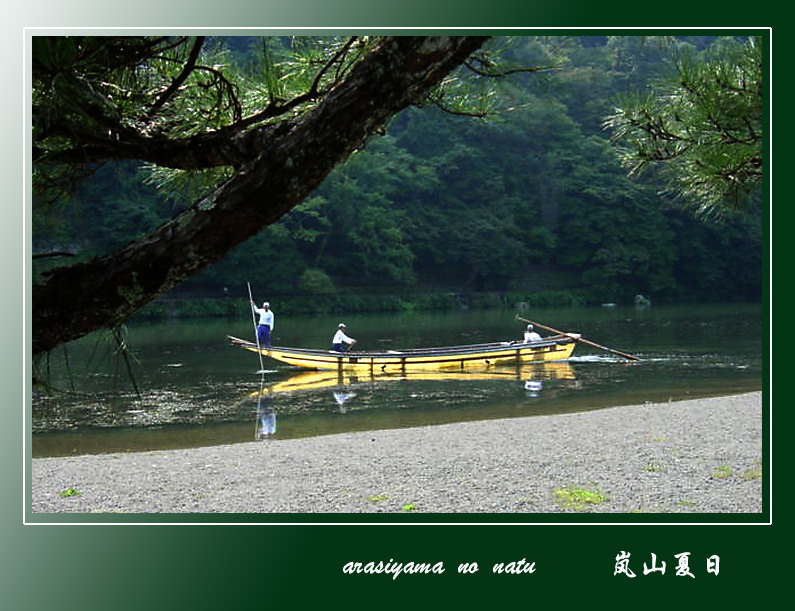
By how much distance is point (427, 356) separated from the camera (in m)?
16.2

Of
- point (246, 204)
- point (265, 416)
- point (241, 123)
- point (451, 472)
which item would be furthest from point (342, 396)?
point (246, 204)

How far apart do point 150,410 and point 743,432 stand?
25.1ft

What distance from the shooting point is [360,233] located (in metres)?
38.0

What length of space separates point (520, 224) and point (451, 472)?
3594 cm

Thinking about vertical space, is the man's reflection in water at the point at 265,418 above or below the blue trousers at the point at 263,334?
below

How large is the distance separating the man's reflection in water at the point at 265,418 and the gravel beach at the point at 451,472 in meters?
0.58

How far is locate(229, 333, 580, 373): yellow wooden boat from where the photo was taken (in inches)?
639

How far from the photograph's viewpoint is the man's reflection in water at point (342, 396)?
12688mm

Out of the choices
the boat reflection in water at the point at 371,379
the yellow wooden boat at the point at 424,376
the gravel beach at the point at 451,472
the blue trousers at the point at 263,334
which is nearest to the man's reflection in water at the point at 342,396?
the boat reflection in water at the point at 371,379

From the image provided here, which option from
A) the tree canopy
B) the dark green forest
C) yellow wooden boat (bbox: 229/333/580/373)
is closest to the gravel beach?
the tree canopy

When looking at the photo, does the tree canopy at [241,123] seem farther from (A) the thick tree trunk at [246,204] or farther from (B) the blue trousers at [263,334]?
(B) the blue trousers at [263,334]

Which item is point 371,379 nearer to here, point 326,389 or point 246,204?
point 326,389

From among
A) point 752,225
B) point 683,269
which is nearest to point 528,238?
point 683,269

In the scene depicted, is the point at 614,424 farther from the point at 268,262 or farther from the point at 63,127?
the point at 268,262
